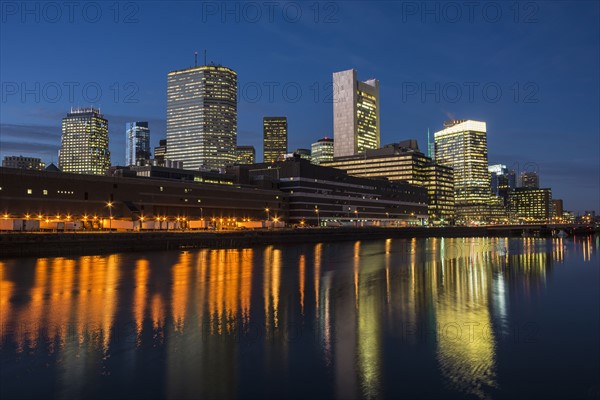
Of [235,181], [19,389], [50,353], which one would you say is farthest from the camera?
[235,181]

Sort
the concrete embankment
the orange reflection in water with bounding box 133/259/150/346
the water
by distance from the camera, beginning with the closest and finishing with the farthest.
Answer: the water → the orange reflection in water with bounding box 133/259/150/346 → the concrete embankment

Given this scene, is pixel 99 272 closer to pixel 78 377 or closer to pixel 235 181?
pixel 78 377

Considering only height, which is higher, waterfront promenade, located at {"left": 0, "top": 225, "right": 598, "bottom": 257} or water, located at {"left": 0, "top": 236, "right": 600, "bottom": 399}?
waterfront promenade, located at {"left": 0, "top": 225, "right": 598, "bottom": 257}

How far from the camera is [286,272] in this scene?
181 feet

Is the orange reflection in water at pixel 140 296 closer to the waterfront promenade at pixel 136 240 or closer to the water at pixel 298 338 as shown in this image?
the water at pixel 298 338

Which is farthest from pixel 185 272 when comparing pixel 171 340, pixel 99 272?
pixel 171 340

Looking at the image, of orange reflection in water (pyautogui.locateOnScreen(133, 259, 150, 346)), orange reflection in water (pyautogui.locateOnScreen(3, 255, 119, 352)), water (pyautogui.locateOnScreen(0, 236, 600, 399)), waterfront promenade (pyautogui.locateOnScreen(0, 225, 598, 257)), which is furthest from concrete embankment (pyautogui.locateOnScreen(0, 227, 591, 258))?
water (pyautogui.locateOnScreen(0, 236, 600, 399))

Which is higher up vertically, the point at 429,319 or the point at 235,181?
the point at 235,181

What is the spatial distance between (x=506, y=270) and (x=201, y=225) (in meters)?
92.8

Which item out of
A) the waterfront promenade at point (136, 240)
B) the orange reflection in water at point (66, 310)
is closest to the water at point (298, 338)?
the orange reflection in water at point (66, 310)

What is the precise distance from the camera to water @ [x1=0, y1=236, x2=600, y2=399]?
17688mm

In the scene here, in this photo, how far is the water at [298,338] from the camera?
1769cm

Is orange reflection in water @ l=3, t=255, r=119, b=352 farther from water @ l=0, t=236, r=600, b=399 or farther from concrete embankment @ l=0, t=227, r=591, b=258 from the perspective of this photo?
concrete embankment @ l=0, t=227, r=591, b=258

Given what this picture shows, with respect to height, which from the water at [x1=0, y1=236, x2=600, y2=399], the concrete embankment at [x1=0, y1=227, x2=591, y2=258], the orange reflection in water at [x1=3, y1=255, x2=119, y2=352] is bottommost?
the water at [x1=0, y1=236, x2=600, y2=399]
